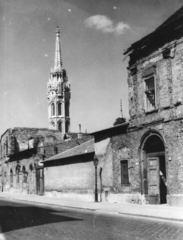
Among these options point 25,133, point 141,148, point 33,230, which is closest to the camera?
point 33,230

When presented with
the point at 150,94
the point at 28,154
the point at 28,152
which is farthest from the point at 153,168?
the point at 28,154

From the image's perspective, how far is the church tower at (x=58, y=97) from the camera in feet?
328

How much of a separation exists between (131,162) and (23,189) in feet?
68.0

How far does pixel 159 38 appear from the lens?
18281 millimetres

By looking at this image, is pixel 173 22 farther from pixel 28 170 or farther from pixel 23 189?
pixel 23 189

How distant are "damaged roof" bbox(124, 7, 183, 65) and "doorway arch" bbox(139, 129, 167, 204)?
14.8 ft

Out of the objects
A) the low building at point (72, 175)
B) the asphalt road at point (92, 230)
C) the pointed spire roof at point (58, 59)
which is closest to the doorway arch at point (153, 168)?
the low building at point (72, 175)

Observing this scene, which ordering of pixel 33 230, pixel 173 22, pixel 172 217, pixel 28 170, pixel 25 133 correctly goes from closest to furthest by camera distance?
pixel 33 230, pixel 172 217, pixel 173 22, pixel 28 170, pixel 25 133

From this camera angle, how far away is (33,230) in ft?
34.2

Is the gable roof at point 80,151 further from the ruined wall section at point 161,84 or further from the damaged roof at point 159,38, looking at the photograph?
the damaged roof at point 159,38

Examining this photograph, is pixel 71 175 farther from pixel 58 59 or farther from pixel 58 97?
pixel 58 59

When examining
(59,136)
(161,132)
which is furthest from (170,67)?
(59,136)

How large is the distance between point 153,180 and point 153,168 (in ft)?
2.11

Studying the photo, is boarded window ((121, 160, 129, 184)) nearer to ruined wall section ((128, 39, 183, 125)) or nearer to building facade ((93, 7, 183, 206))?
building facade ((93, 7, 183, 206))
